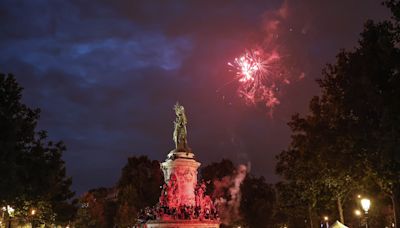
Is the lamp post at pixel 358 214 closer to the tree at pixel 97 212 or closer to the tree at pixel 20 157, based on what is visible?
the tree at pixel 20 157

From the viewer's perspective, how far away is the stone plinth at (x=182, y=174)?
41.7 m

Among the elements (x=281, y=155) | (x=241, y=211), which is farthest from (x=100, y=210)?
(x=281, y=155)

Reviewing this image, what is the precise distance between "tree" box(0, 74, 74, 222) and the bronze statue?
1118cm

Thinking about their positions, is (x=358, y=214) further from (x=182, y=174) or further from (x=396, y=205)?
(x=396, y=205)

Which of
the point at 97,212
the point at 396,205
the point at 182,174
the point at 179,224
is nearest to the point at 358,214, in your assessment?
the point at 182,174

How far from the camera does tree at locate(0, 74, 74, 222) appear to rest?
29.7m

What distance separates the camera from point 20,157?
116 feet

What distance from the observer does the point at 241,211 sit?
A: 81625mm

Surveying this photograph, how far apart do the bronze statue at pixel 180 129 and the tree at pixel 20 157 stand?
36.7 feet

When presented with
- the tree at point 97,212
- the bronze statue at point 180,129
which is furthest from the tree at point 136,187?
the bronze statue at point 180,129

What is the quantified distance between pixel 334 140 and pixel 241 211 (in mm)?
47574

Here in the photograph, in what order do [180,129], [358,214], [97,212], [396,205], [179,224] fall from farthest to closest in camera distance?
[97,212]
[358,214]
[180,129]
[179,224]
[396,205]

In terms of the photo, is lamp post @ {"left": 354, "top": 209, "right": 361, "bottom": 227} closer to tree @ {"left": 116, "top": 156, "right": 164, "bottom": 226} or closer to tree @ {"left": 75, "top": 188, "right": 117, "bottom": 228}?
tree @ {"left": 116, "top": 156, "right": 164, "bottom": 226}

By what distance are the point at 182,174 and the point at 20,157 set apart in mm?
13957
